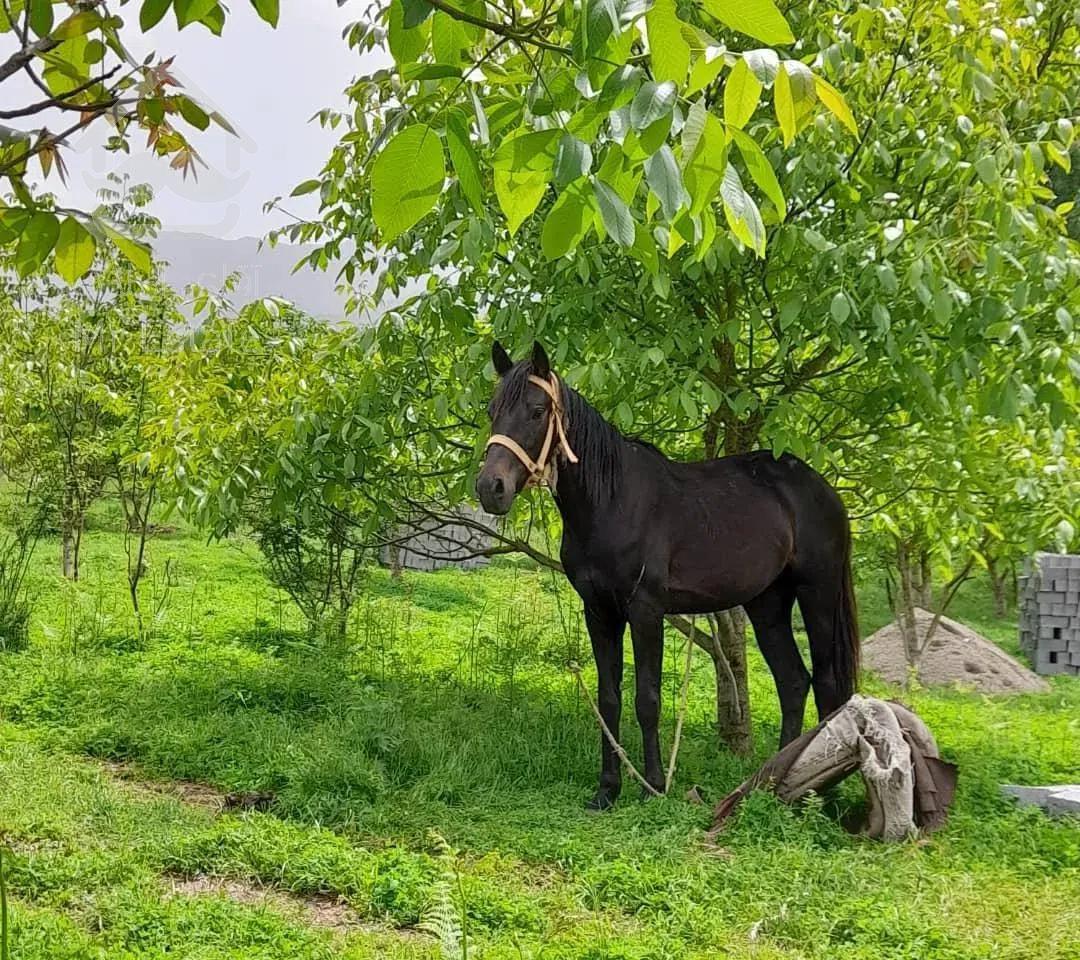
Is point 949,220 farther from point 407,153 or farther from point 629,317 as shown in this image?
point 407,153

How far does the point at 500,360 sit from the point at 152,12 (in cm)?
298

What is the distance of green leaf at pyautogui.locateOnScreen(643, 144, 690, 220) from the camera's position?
1066 millimetres

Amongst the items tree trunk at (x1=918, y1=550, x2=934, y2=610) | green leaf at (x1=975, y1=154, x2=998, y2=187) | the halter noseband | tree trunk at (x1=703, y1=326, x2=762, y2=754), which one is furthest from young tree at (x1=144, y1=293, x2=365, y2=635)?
tree trunk at (x1=918, y1=550, x2=934, y2=610)

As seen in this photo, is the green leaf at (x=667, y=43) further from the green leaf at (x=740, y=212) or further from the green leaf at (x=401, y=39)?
the green leaf at (x=401, y=39)

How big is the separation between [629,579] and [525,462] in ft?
2.59

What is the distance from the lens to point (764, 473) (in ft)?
15.4

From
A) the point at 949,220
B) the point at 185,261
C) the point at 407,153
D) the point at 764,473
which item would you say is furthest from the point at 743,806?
the point at 185,261

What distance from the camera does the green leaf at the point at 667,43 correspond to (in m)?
1.04

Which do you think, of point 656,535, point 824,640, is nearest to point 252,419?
point 656,535

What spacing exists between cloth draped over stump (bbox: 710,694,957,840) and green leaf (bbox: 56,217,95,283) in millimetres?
3327

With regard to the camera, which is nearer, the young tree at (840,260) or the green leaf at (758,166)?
the green leaf at (758,166)

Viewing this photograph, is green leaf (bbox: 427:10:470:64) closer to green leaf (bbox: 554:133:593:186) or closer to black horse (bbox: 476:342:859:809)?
green leaf (bbox: 554:133:593:186)

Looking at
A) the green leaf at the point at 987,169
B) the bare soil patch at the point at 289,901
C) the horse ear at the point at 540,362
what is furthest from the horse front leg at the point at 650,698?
the green leaf at the point at 987,169

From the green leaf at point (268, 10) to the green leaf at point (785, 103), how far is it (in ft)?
2.11
